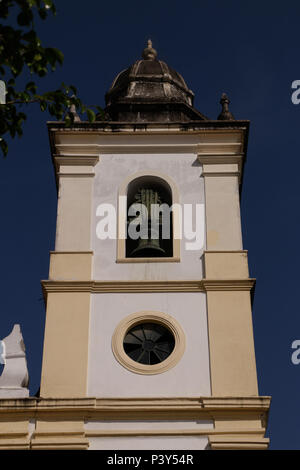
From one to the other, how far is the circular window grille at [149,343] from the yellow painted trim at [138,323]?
0.09m

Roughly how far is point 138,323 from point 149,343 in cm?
38

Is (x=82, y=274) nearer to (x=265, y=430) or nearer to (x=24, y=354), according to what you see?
(x=24, y=354)

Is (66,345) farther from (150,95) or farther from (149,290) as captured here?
(150,95)

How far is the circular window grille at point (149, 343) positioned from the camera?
14.5 meters

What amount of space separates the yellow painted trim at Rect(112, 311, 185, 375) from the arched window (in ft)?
4.44

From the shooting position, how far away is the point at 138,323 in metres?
14.8

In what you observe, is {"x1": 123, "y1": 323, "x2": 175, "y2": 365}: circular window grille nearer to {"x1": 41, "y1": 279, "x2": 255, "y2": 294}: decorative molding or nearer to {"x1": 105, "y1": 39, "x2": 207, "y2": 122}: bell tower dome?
{"x1": 41, "y1": 279, "x2": 255, "y2": 294}: decorative molding

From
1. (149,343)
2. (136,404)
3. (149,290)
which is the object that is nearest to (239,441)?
(136,404)

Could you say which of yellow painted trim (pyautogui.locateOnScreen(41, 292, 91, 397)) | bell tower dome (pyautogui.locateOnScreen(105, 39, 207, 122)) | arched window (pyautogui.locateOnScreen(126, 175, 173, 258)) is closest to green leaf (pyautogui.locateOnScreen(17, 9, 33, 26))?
yellow painted trim (pyautogui.locateOnScreen(41, 292, 91, 397))

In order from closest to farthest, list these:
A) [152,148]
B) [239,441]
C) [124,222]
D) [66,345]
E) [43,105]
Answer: [43,105] → [239,441] → [66,345] → [124,222] → [152,148]

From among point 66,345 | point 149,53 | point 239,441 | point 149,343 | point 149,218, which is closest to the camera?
point 239,441

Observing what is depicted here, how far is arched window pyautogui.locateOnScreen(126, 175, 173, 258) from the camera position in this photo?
15.8 meters

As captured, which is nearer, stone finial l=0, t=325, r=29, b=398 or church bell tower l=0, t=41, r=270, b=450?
church bell tower l=0, t=41, r=270, b=450
